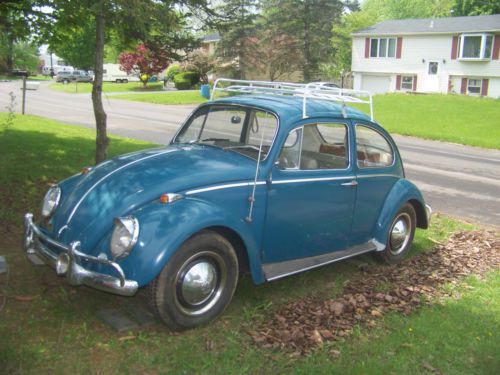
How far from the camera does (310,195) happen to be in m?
4.79

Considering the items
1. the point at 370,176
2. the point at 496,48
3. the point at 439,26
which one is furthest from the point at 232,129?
the point at 439,26

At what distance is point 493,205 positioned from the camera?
9070mm

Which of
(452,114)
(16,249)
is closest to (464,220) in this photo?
(16,249)

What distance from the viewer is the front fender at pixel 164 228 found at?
3631mm

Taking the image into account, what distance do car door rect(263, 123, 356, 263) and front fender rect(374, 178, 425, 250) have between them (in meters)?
0.51

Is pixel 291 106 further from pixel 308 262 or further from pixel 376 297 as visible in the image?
pixel 376 297

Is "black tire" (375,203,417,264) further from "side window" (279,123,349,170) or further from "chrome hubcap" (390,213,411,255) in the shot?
"side window" (279,123,349,170)

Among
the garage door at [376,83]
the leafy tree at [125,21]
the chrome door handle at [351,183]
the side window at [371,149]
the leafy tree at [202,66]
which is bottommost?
the chrome door handle at [351,183]

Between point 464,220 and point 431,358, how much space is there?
4.53 meters

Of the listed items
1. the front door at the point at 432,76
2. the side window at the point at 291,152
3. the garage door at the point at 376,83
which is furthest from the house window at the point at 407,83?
the side window at the point at 291,152

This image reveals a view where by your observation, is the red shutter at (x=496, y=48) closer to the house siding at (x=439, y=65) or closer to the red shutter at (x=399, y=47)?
the house siding at (x=439, y=65)

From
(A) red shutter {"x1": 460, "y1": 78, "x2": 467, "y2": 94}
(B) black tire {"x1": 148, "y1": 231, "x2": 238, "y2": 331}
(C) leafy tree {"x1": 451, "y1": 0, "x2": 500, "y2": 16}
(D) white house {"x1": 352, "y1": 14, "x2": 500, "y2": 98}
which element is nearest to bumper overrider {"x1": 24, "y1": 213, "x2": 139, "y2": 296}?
(B) black tire {"x1": 148, "y1": 231, "x2": 238, "y2": 331}

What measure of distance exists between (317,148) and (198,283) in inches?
80.3

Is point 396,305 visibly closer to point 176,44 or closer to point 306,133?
point 306,133
